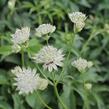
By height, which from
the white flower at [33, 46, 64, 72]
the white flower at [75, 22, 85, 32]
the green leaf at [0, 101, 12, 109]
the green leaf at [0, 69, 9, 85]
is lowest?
the green leaf at [0, 101, 12, 109]

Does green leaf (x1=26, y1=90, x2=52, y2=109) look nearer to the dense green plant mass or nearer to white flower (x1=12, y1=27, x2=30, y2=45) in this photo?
the dense green plant mass

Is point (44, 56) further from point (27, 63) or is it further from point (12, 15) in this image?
point (12, 15)

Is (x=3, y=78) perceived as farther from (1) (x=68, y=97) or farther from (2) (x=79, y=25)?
(2) (x=79, y=25)

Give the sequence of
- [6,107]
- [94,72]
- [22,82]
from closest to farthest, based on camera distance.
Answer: [22,82]
[6,107]
[94,72]

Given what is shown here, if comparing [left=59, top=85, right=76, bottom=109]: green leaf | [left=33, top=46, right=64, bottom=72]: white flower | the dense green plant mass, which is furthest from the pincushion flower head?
[left=59, top=85, right=76, bottom=109]: green leaf

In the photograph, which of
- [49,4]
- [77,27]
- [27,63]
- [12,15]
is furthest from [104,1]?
[77,27]

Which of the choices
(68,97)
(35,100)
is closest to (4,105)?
(35,100)

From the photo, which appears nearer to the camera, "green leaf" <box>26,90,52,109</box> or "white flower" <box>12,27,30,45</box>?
"white flower" <box>12,27,30,45</box>

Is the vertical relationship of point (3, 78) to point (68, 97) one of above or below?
above
